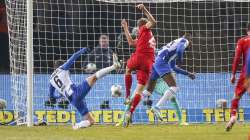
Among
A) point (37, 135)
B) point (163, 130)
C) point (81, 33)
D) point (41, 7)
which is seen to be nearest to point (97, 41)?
point (81, 33)

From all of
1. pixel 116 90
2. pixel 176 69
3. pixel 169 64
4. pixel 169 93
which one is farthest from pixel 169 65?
pixel 116 90

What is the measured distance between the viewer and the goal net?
64.3 ft

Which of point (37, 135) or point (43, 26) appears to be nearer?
point (37, 135)

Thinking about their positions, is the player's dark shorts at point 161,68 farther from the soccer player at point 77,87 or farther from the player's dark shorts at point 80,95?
the player's dark shorts at point 80,95

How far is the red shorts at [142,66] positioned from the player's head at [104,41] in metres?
2.37

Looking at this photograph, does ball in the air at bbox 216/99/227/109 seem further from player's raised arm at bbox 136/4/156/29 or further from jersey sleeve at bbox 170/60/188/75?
player's raised arm at bbox 136/4/156/29

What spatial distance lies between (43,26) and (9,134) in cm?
571

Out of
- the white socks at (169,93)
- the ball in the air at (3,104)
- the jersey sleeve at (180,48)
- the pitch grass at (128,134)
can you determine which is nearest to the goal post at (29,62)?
the pitch grass at (128,134)

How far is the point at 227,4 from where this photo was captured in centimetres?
2103

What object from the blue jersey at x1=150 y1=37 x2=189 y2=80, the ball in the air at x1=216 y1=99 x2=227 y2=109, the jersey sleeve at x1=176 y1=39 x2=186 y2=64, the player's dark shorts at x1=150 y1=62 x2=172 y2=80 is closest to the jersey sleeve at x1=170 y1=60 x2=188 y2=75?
the blue jersey at x1=150 y1=37 x2=189 y2=80

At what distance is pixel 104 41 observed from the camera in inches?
783

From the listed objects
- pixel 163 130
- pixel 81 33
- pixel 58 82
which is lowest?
pixel 163 130

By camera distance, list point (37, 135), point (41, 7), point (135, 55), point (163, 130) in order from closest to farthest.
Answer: point (37, 135) < point (163, 130) < point (135, 55) < point (41, 7)

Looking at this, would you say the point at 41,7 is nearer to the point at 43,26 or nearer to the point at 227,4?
the point at 43,26
